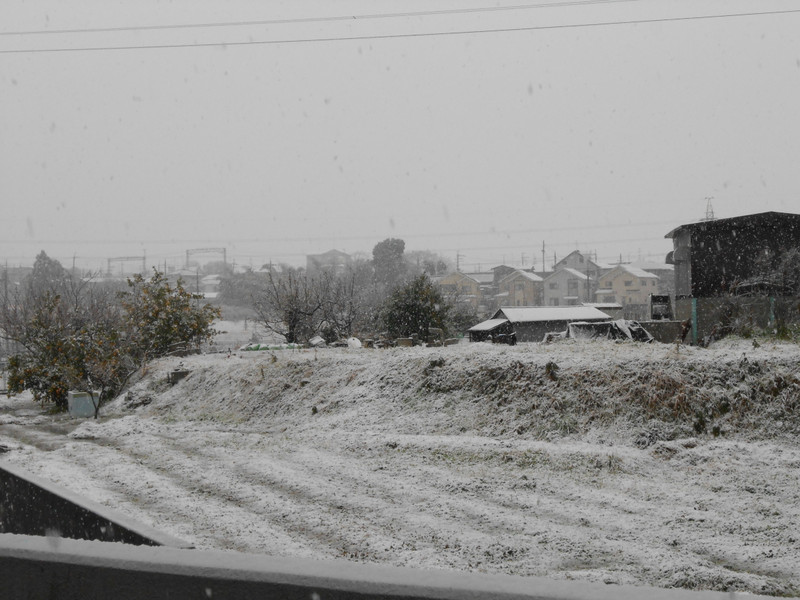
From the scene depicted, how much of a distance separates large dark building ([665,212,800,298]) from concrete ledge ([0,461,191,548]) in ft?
92.1

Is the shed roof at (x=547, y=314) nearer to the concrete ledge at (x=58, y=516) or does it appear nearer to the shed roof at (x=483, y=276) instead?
the concrete ledge at (x=58, y=516)

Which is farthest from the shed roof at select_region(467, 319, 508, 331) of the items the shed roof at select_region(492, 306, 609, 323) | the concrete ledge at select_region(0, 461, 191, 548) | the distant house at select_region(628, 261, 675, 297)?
the distant house at select_region(628, 261, 675, 297)

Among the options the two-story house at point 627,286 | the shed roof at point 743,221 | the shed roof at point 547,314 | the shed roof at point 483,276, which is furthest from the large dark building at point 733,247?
the shed roof at point 483,276

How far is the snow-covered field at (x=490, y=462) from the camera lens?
20.6 feet

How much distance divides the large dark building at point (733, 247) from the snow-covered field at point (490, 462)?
13.5 metres

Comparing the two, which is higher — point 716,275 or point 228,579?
point 716,275

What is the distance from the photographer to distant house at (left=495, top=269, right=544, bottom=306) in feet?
251

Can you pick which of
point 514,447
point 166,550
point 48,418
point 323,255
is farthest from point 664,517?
point 323,255

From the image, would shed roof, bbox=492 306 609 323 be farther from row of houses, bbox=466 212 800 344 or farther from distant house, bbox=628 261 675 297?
distant house, bbox=628 261 675 297

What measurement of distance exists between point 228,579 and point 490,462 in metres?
7.87

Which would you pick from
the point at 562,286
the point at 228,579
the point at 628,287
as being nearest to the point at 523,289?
the point at 562,286

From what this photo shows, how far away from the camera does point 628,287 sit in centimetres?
7675

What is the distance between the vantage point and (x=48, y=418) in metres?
20.8

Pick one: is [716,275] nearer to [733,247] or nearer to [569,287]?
[733,247]
